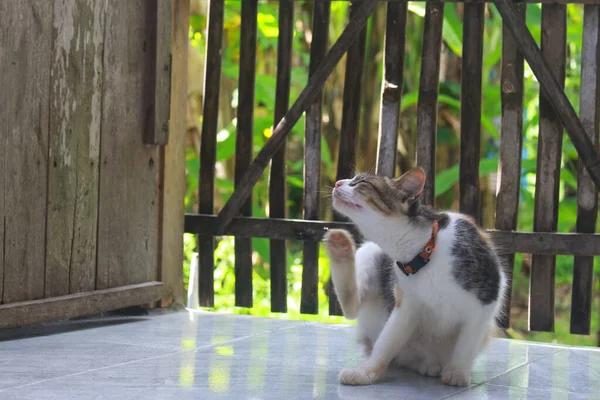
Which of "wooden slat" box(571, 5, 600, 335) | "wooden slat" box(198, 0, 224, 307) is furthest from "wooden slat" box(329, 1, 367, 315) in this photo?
"wooden slat" box(571, 5, 600, 335)

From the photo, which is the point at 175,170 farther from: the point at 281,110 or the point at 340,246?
the point at 340,246

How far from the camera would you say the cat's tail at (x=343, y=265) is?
11.7 feet

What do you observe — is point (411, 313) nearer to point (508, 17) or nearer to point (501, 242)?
point (501, 242)

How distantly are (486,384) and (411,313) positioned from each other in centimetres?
42

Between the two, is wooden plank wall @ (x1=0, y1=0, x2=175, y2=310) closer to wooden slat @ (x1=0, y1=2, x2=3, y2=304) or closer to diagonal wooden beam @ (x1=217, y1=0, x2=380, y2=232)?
wooden slat @ (x1=0, y1=2, x2=3, y2=304)

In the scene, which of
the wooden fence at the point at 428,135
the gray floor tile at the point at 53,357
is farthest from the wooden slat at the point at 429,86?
the gray floor tile at the point at 53,357

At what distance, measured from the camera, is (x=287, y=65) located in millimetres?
5016

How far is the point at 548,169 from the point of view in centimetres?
470

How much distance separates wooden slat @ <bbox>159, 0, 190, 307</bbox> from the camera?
4926 millimetres

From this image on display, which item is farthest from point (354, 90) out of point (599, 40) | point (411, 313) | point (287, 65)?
point (411, 313)

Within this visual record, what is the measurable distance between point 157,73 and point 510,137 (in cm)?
198

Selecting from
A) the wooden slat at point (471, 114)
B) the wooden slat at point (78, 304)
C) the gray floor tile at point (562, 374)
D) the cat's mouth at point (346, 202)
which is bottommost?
the gray floor tile at point (562, 374)

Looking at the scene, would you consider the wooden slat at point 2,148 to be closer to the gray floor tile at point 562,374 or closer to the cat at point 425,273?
the cat at point 425,273

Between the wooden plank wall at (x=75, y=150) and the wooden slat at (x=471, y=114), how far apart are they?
1693 millimetres
